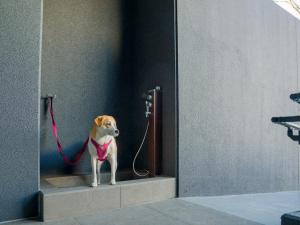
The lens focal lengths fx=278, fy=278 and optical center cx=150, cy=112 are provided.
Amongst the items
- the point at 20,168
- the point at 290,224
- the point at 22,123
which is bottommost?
the point at 290,224

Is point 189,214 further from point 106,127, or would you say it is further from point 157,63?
point 157,63

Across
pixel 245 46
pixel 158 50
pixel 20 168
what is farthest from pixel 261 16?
pixel 20 168

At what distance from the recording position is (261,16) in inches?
170

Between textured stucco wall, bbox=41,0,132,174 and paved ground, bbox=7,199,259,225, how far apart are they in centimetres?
112

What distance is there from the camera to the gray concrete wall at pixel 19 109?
2211mm

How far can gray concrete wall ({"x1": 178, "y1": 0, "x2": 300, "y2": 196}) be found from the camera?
10.6 feet

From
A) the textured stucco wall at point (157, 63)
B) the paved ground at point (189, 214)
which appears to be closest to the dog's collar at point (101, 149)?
the paved ground at point (189, 214)

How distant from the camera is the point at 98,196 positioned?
8.16 ft

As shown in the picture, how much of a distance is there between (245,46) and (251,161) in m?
1.64

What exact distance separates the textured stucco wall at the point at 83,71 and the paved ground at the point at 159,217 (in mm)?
1118

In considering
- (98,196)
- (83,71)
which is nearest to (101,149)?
(98,196)

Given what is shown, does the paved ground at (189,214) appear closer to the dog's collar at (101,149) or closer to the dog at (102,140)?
the dog at (102,140)

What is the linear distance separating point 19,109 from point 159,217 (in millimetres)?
1470

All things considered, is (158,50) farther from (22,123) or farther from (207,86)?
(22,123)
